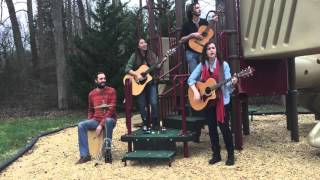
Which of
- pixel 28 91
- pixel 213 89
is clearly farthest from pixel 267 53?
pixel 28 91

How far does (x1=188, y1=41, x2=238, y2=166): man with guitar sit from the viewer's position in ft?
23.7

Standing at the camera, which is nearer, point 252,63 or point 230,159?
point 230,159

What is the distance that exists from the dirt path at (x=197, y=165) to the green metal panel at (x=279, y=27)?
1471mm

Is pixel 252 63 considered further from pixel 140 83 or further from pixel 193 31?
pixel 140 83

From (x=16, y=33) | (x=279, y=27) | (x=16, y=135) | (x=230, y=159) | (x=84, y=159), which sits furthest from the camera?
(x=16, y=33)

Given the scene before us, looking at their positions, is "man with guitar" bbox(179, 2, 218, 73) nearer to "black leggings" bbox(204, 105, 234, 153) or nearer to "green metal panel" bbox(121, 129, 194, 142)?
"green metal panel" bbox(121, 129, 194, 142)

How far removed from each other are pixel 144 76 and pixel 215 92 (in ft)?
5.77

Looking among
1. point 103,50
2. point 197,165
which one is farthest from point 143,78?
point 103,50

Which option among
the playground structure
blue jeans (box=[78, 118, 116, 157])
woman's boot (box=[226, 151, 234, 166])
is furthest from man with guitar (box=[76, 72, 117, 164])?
woman's boot (box=[226, 151, 234, 166])

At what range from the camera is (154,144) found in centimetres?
795

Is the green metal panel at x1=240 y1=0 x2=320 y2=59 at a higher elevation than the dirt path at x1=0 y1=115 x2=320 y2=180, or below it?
higher

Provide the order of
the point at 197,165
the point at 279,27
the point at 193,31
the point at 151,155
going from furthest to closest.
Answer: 1. the point at 193,31
2. the point at 279,27
3. the point at 151,155
4. the point at 197,165

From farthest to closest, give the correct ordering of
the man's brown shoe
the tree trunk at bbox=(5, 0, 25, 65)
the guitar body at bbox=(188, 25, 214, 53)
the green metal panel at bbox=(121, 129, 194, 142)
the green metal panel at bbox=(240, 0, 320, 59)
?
1. the tree trunk at bbox=(5, 0, 25, 65)
2. the guitar body at bbox=(188, 25, 214, 53)
3. the man's brown shoe
4. the green metal panel at bbox=(121, 129, 194, 142)
5. the green metal panel at bbox=(240, 0, 320, 59)

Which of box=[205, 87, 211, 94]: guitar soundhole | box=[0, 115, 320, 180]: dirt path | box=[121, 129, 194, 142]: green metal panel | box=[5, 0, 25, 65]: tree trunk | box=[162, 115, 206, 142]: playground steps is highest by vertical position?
box=[5, 0, 25, 65]: tree trunk
